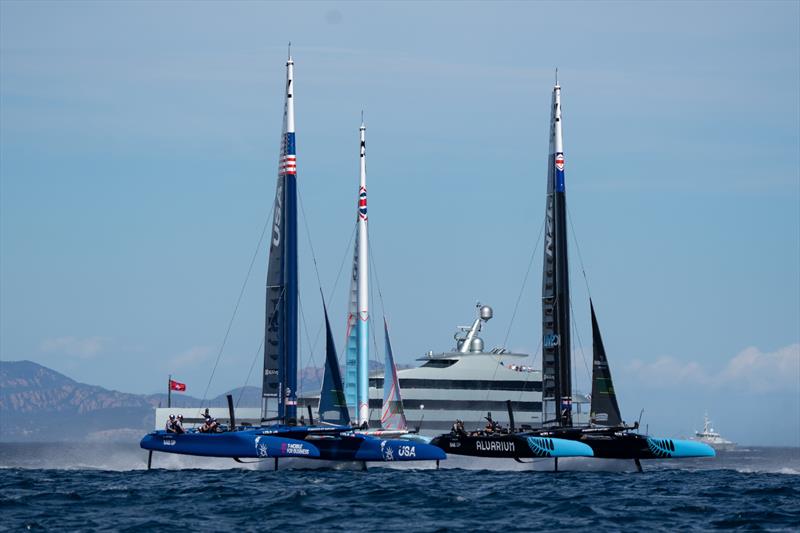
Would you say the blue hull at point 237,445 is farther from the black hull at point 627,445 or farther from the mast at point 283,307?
the black hull at point 627,445

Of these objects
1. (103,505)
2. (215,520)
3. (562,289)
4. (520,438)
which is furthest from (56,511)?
(562,289)

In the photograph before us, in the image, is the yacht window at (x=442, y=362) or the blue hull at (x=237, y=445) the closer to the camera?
the blue hull at (x=237, y=445)

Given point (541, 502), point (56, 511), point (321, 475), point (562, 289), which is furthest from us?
point (562, 289)

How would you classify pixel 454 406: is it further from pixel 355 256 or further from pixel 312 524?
pixel 312 524

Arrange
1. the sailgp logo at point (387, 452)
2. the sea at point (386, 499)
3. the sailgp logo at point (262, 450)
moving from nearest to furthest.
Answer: the sea at point (386, 499) → the sailgp logo at point (262, 450) → the sailgp logo at point (387, 452)

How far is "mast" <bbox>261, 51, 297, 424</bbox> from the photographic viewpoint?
48.7m

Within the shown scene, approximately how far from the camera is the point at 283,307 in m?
48.8

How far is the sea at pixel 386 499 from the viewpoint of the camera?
3134cm

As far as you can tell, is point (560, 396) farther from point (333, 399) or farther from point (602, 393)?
point (333, 399)

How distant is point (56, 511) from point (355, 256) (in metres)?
25.5

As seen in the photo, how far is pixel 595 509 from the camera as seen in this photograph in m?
34.2

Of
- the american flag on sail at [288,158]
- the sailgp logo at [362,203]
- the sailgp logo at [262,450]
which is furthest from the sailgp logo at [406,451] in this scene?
the sailgp logo at [362,203]

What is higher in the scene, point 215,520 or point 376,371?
point 376,371

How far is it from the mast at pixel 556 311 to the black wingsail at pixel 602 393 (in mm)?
1377
